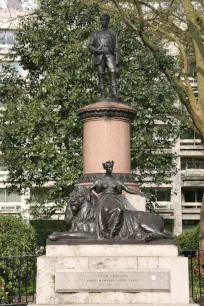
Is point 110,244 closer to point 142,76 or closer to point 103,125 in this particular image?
point 103,125

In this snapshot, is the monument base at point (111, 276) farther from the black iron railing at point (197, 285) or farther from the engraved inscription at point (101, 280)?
the black iron railing at point (197, 285)

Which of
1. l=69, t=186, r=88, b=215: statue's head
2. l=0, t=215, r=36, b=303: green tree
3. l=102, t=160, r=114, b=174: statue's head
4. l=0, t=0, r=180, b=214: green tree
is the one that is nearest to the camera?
l=69, t=186, r=88, b=215: statue's head

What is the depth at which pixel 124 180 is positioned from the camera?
13.5 m

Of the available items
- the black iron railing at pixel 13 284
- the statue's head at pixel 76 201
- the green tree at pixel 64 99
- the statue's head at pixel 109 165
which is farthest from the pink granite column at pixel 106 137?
the green tree at pixel 64 99

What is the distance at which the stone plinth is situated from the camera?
1381 cm

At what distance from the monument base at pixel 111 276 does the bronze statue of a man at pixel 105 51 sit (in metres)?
4.74

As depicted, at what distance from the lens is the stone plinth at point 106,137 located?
1381 centimetres

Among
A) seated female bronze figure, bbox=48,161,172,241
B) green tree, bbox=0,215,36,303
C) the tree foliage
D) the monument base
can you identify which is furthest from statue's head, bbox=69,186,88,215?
the tree foliage

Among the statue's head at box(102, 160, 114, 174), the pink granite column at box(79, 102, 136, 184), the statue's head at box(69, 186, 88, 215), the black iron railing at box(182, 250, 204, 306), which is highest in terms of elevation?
the pink granite column at box(79, 102, 136, 184)

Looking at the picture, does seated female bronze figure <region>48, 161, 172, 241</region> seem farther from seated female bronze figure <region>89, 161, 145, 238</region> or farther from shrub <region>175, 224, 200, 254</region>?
shrub <region>175, 224, 200, 254</region>

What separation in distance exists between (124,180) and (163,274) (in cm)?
313

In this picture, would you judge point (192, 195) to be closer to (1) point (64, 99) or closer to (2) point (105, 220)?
(1) point (64, 99)

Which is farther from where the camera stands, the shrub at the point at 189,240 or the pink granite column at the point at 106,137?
the shrub at the point at 189,240

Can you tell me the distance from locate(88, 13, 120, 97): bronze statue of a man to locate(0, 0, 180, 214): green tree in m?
6.27
